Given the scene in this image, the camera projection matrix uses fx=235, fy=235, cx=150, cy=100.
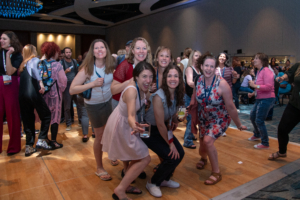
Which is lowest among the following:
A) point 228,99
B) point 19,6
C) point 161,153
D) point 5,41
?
point 161,153

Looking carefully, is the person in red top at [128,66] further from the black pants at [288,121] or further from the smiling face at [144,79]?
the black pants at [288,121]

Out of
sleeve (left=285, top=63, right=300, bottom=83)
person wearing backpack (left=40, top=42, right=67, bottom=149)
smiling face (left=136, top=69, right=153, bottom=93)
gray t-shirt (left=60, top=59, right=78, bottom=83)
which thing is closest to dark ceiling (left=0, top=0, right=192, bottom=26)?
gray t-shirt (left=60, top=59, right=78, bottom=83)

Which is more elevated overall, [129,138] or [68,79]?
[68,79]

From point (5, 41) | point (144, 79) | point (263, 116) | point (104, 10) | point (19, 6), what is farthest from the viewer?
point (104, 10)

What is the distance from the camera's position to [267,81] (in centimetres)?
364

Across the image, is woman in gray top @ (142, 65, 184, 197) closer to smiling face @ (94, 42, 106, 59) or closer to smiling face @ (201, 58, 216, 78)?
smiling face @ (201, 58, 216, 78)

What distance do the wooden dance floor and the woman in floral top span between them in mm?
245

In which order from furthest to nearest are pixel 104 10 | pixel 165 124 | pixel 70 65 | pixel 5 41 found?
pixel 104 10 → pixel 70 65 → pixel 5 41 → pixel 165 124

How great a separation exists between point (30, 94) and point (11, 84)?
1.02 ft

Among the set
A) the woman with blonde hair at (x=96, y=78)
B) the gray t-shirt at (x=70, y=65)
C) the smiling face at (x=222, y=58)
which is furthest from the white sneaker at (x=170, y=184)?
the gray t-shirt at (x=70, y=65)

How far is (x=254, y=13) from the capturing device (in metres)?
8.77

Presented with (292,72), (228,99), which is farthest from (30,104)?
(292,72)

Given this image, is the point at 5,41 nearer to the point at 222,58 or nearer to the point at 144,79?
the point at 144,79

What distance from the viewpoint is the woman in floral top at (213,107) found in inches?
99.7
